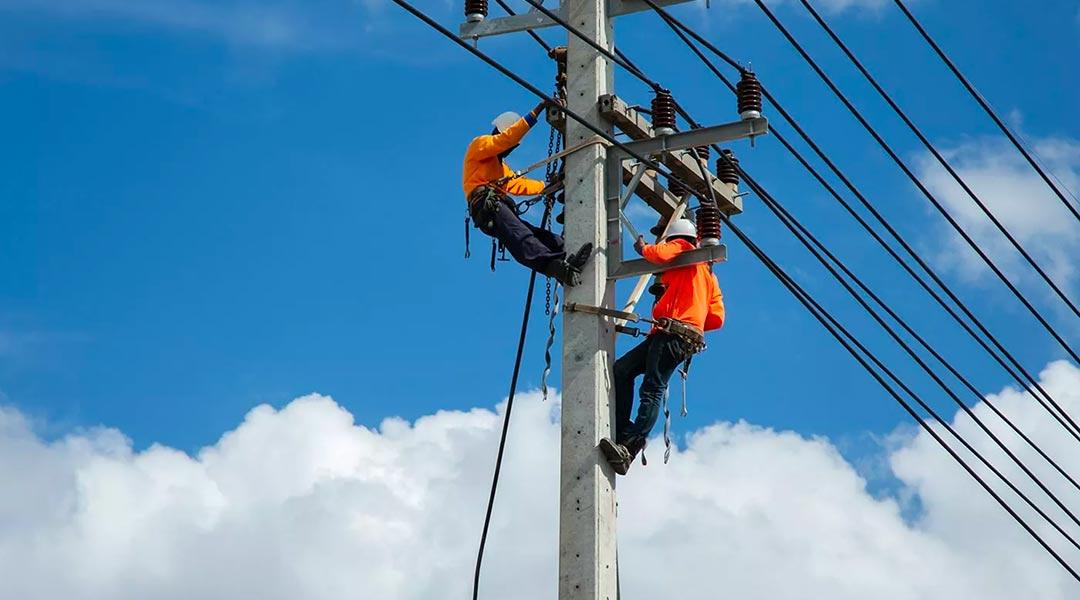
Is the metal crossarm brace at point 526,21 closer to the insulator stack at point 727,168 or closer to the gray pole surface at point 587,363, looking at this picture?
the gray pole surface at point 587,363

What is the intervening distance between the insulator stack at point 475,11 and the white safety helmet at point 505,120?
0.92 m

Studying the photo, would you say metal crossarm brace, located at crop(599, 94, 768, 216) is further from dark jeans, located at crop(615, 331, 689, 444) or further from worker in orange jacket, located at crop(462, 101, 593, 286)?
dark jeans, located at crop(615, 331, 689, 444)

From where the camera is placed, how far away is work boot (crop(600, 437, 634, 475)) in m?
10.7

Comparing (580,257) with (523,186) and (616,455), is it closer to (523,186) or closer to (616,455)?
(616,455)

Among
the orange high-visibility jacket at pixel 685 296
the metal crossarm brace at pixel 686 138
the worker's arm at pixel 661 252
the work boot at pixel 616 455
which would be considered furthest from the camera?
the orange high-visibility jacket at pixel 685 296

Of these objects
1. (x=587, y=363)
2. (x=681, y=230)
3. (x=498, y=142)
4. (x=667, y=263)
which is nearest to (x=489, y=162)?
(x=498, y=142)

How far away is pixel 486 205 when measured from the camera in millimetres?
12500

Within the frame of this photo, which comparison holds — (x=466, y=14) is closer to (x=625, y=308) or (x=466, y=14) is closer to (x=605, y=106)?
(x=605, y=106)

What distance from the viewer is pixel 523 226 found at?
12.2 metres

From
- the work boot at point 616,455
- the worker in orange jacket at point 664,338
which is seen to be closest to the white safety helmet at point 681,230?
the worker in orange jacket at point 664,338

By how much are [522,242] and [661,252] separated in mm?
1051

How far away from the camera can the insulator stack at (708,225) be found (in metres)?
11.4

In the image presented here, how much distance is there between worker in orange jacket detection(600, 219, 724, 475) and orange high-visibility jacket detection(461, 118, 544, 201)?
1260mm

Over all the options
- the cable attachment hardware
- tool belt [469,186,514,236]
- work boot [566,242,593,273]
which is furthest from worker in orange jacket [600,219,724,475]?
tool belt [469,186,514,236]
